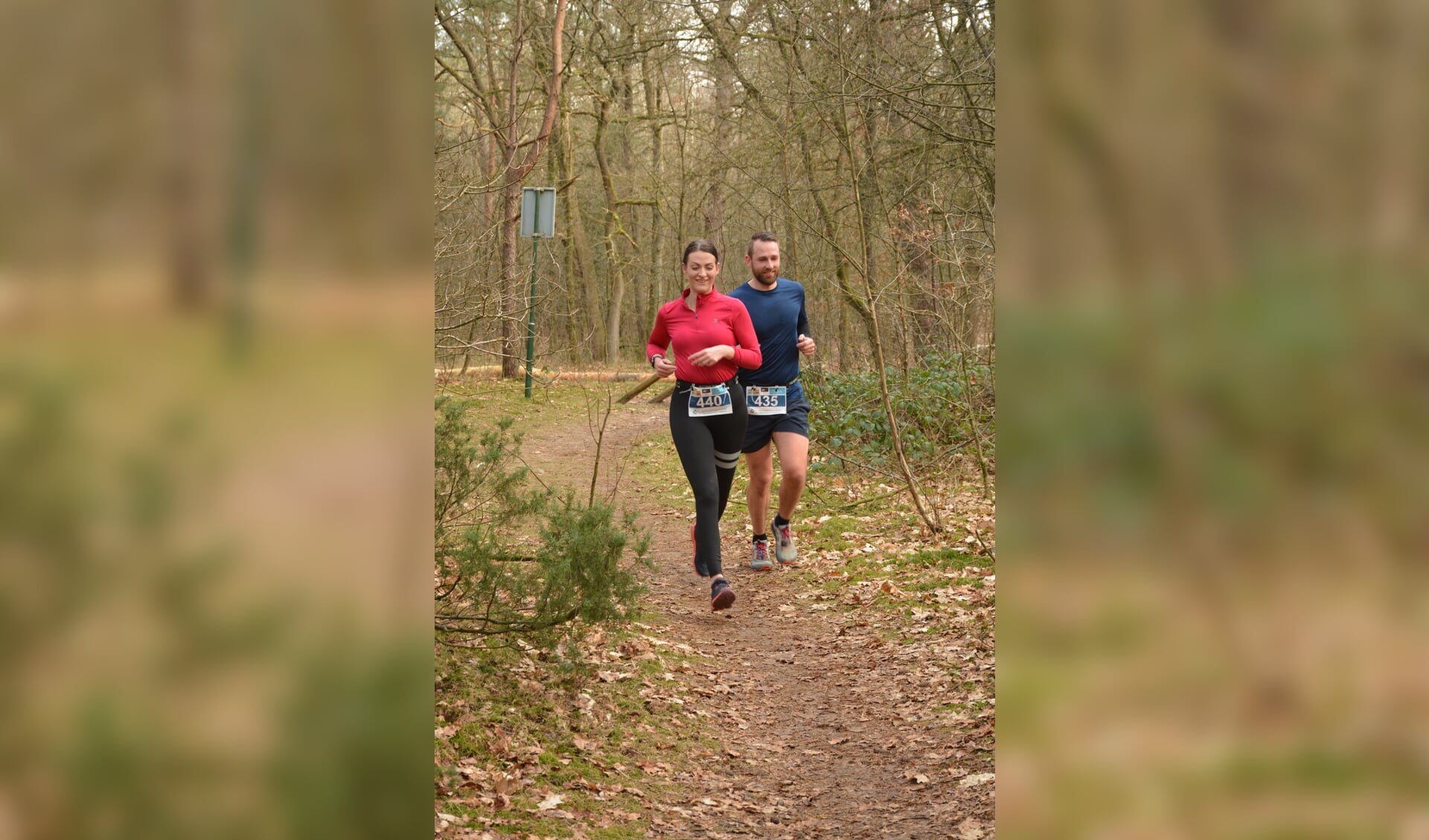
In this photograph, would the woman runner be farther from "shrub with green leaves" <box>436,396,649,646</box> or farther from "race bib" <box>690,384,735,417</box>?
"shrub with green leaves" <box>436,396,649,646</box>

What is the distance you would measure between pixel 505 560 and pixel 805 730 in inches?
62.9

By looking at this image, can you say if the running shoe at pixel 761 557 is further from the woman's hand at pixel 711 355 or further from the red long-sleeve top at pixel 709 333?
the woman's hand at pixel 711 355

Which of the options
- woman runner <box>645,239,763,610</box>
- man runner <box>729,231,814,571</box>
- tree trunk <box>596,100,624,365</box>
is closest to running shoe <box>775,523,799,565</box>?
man runner <box>729,231,814,571</box>

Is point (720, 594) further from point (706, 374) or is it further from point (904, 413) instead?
point (904, 413)

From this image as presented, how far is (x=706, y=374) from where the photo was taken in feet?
21.3

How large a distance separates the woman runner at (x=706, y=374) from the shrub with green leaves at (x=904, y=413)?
9.41 feet

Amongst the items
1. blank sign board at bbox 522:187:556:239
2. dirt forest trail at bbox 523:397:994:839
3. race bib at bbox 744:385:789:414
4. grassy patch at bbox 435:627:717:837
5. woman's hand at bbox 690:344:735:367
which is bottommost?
dirt forest trail at bbox 523:397:994:839

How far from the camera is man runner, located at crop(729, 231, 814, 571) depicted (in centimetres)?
733

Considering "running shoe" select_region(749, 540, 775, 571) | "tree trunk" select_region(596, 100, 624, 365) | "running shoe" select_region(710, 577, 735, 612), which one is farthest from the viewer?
"tree trunk" select_region(596, 100, 624, 365)

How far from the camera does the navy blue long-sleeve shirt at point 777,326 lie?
7.33 m
